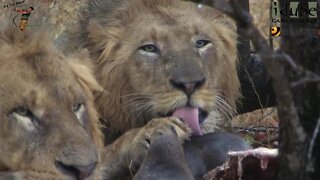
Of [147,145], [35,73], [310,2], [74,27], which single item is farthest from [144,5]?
[310,2]

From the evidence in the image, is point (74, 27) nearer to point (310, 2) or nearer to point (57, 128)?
point (57, 128)

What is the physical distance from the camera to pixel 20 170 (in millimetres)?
3922

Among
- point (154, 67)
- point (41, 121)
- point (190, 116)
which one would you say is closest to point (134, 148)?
point (190, 116)

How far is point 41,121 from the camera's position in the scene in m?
3.93

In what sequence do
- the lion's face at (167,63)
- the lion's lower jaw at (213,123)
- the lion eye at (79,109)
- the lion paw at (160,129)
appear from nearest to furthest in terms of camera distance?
the lion eye at (79,109) < the lion paw at (160,129) < the lion's face at (167,63) < the lion's lower jaw at (213,123)

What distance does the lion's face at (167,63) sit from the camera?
489 centimetres

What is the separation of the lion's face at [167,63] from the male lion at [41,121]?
80 cm

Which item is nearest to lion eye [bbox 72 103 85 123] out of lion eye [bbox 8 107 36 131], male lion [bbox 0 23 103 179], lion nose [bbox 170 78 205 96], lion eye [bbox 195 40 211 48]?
male lion [bbox 0 23 103 179]

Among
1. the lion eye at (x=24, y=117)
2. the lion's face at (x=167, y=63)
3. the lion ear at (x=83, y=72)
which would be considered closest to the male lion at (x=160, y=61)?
the lion's face at (x=167, y=63)

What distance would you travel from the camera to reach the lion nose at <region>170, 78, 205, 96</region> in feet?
15.7

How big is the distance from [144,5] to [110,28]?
27 cm

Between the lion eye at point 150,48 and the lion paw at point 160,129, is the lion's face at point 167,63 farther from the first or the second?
the lion paw at point 160,129

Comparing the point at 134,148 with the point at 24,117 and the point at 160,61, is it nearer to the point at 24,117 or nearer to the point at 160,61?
the point at 160,61

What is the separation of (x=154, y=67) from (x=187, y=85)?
0.38 metres
